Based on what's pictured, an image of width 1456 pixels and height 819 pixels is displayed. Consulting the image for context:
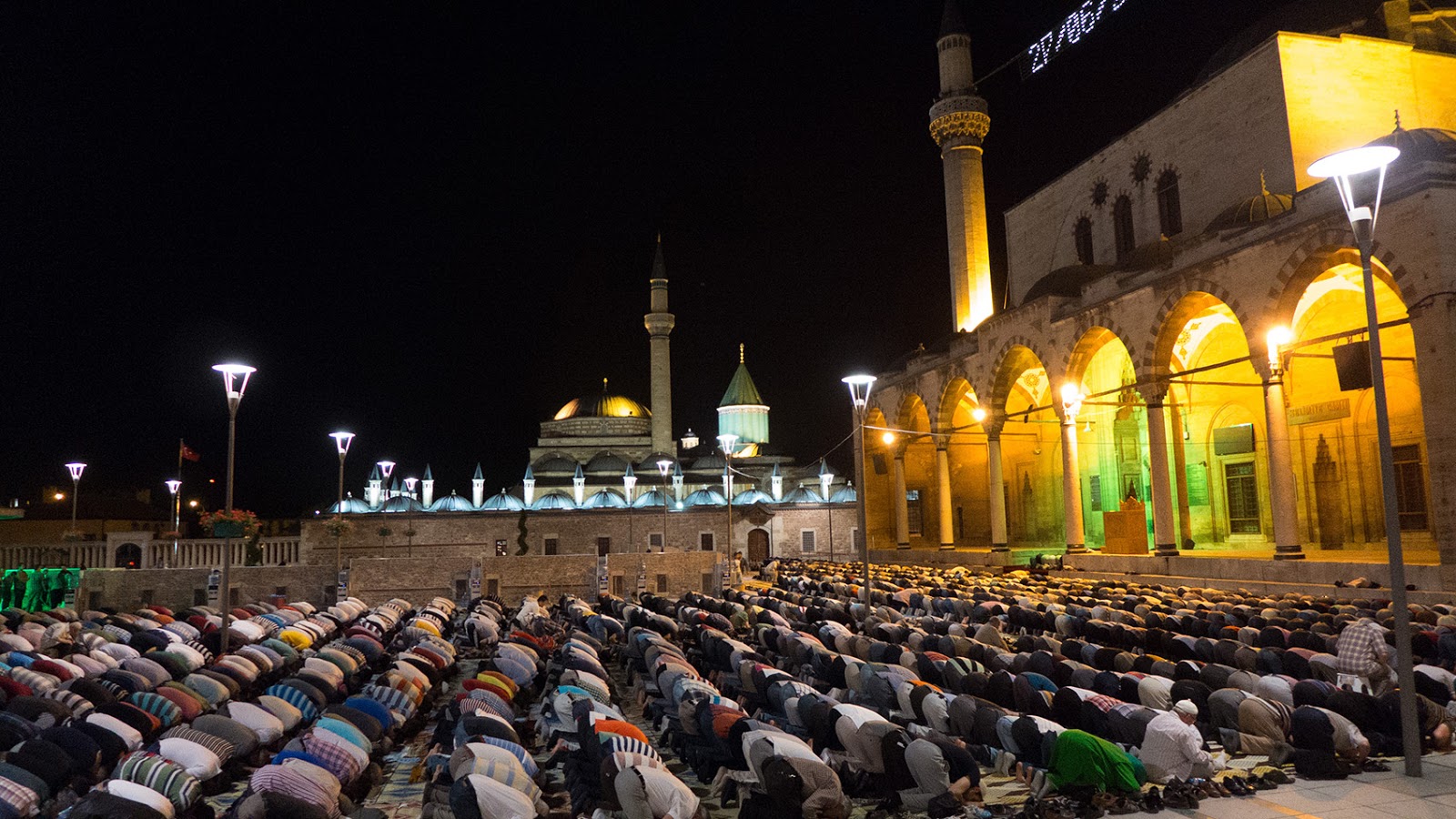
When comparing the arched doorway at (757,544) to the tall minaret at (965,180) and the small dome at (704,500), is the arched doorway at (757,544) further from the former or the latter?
the tall minaret at (965,180)

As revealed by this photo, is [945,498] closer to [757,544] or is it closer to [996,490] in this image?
[996,490]

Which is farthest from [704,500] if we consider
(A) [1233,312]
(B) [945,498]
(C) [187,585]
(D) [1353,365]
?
(D) [1353,365]

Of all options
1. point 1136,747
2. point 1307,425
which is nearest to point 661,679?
point 1136,747

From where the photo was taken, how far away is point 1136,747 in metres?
7.65

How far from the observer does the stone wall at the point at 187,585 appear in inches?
872

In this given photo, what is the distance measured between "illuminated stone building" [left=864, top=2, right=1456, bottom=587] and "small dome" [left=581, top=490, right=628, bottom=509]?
1618 centimetres

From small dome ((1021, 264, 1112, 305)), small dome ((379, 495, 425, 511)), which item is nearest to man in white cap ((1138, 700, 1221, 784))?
small dome ((1021, 264, 1112, 305))

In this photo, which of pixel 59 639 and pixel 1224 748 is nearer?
pixel 1224 748

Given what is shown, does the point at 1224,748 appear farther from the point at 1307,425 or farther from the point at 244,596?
the point at 244,596

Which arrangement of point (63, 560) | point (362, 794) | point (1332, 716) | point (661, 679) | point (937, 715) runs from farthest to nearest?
point (63, 560)
point (661, 679)
point (937, 715)
point (362, 794)
point (1332, 716)

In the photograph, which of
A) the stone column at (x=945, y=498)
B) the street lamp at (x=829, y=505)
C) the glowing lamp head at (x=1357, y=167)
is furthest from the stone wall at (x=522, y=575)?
the glowing lamp head at (x=1357, y=167)

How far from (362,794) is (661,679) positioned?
11.5 ft

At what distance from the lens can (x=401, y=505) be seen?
142 ft

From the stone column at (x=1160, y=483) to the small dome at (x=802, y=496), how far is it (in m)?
22.6
